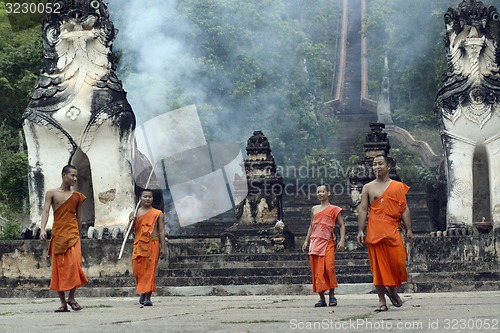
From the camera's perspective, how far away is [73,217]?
13445 mm

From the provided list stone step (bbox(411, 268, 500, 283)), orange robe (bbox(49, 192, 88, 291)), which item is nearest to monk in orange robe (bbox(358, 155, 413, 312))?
orange robe (bbox(49, 192, 88, 291))

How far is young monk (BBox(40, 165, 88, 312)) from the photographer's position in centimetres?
1328

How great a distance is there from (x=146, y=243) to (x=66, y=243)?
56.2 inches

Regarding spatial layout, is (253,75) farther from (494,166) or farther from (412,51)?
(494,166)

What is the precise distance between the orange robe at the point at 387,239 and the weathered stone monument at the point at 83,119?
223 inches

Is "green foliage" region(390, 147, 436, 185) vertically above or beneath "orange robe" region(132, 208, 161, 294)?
above

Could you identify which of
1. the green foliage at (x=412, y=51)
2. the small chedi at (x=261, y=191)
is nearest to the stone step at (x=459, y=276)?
the small chedi at (x=261, y=191)

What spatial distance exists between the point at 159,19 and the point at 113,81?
13.9 metres

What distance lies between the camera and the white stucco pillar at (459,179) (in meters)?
18.0

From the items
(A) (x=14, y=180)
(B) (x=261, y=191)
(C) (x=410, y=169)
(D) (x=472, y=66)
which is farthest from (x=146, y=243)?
(C) (x=410, y=169)

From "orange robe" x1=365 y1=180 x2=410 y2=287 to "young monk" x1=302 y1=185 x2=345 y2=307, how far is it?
1113 millimetres

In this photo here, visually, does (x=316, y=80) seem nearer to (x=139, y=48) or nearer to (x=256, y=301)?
(x=139, y=48)

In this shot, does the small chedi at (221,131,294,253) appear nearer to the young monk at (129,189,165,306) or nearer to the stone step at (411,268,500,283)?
the stone step at (411,268,500,283)

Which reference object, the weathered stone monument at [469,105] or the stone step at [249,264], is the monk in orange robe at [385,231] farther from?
the weathered stone monument at [469,105]
